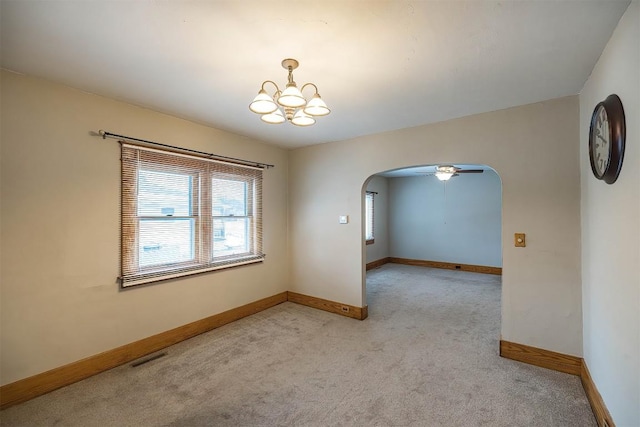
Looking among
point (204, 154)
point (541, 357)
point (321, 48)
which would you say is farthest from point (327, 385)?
point (204, 154)

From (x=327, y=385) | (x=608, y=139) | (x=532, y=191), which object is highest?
(x=608, y=139)

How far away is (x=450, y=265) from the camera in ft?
23.8

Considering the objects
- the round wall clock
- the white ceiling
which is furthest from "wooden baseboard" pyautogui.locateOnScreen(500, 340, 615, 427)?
the white ceiling

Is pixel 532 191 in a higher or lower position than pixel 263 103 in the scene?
lower

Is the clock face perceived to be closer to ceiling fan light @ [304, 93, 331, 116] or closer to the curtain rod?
ceiling fan light @ [304, 93, 331, 116]

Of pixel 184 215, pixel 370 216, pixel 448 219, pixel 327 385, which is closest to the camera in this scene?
pixel 327 385

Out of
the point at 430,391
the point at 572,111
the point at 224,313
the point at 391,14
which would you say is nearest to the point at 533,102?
the point at 572,111

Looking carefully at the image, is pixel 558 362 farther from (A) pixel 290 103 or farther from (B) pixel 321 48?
(B) pixel 321 48

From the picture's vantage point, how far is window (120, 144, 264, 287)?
111 inches

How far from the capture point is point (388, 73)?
218cm

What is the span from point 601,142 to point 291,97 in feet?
6.69

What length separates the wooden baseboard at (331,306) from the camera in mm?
3881

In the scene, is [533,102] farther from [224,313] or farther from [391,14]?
[224,313]

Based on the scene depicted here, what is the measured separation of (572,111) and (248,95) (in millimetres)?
2961
